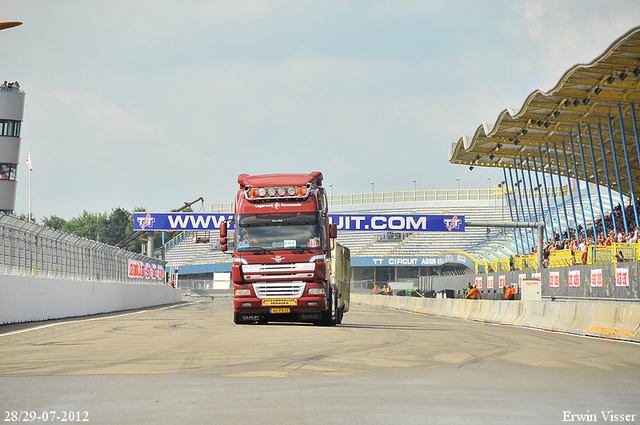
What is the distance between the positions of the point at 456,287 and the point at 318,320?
33245 mm

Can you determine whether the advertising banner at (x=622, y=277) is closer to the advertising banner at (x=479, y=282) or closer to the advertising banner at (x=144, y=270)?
the advertising banner at (x=479, y=282)

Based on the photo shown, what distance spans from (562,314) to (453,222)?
31.6 meters

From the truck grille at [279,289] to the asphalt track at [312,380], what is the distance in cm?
401

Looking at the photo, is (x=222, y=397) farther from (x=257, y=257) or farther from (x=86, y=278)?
(x=86, y=278)

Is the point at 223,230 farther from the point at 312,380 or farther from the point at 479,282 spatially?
the point at 479,282

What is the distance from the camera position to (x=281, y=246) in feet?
65.4

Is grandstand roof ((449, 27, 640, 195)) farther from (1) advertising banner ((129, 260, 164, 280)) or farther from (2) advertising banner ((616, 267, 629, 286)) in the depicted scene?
(1) advertising banner ((129, 260, 164, 280))

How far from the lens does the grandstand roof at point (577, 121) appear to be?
106 ft

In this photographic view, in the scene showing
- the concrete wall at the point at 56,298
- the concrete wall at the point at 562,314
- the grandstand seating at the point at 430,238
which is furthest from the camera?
the grandstand seating at the point at 430,238

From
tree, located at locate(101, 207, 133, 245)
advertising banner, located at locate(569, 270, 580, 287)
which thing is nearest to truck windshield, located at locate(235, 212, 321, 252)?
advertising banner, located at locate(569, 270, 580, 287)

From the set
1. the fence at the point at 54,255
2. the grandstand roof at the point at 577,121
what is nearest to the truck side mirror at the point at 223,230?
the fence at the point at 54,255

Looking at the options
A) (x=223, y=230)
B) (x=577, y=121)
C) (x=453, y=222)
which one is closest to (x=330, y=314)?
(x=223, y=230)

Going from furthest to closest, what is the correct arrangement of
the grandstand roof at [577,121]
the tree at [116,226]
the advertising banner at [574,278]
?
the tree at [116,226] < the grandstand roof at [577,121] < the advertising banner at [574,278]

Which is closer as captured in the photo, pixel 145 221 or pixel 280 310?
pixel 280 310
